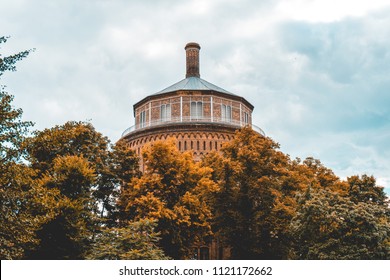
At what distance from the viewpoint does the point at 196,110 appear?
52.6m

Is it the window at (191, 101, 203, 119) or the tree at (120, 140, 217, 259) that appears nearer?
the tree at (120, 140, 217, 259)

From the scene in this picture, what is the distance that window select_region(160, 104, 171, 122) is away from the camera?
52731 mm

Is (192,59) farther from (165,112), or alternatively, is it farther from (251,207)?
(251,207)

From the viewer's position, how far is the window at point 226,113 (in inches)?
2085

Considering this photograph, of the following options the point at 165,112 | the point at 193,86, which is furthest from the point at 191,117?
the point at 193,86

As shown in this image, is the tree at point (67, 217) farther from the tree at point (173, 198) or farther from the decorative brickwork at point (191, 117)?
the decorative brickwork at point (191, 117)

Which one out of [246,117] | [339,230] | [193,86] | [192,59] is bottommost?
[339,230]

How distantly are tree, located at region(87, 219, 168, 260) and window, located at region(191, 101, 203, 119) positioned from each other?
2894 cm

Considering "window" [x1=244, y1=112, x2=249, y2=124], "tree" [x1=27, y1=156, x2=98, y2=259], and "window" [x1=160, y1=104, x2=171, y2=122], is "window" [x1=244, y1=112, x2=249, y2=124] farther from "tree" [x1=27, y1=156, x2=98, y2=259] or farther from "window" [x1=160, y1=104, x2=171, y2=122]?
"tree" [x1=27, y1=156, x2=98, y2=259]

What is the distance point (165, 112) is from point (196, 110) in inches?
130

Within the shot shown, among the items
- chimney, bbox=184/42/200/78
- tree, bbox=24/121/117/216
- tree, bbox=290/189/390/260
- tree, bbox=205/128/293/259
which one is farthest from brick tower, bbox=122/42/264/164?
tree, bbox=290/189/390/260

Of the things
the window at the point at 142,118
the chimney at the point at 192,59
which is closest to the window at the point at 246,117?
the chimney at the point at 192,59

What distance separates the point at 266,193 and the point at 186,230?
5579 mm

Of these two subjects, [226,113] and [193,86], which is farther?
[193,86]
